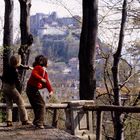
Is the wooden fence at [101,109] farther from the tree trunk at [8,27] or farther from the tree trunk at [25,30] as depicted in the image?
the tree trunk at [8,27]

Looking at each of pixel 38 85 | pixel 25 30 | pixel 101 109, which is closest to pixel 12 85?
pixel 38 85

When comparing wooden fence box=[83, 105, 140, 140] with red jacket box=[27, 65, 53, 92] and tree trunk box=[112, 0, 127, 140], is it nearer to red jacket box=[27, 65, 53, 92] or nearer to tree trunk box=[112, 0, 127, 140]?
red jacket box=[27, 65, 53, 92]

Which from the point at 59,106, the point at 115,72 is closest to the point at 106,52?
the point at 115,72

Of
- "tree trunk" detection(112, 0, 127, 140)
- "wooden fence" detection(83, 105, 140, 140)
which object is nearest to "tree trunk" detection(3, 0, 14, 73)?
"tree trunk" detection(112, 0, 127, 140)

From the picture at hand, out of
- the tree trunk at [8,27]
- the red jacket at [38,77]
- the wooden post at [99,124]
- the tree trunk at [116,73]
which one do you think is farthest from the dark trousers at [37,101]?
the tree trunk at [8,27]

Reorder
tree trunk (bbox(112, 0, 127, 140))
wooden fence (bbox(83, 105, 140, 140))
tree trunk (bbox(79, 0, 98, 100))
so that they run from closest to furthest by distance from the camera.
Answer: wooden fence (bbox(83, 105, 140, 140)), tree trunk (bbox(79, 0, 98, 100)), tree trunk (bbox(112, 0, 127, 140))

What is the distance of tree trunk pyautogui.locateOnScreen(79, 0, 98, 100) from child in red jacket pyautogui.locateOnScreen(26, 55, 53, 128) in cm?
232

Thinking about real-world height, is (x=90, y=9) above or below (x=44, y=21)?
below

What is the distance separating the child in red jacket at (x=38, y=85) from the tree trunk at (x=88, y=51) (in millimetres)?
2324

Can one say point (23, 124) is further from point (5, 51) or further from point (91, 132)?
point (5, 51)

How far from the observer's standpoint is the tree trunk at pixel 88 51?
35.9ft

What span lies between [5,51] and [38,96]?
242 inches

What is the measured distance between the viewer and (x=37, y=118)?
29.2 feet

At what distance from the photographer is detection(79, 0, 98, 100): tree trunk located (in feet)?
35.9
